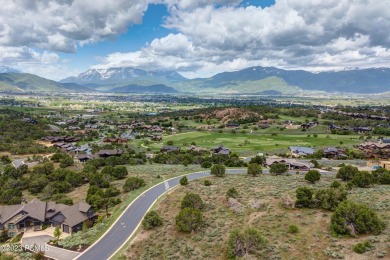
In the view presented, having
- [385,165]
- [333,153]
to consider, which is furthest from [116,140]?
[385,165]

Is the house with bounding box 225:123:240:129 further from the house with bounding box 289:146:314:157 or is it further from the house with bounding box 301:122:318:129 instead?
the house with bounding box 289:146:314:157

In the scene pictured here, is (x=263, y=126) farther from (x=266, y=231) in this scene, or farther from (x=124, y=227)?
(x=266, y=231)

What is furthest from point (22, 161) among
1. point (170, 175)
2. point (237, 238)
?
point (237, 238)

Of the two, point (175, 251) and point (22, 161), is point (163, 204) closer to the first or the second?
point (175, 251)

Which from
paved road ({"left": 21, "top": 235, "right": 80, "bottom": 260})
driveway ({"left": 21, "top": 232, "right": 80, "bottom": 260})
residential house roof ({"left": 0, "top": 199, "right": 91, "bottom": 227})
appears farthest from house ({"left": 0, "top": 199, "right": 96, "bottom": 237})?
paved road ({"left": 21, "top": 235, "right": 80, "bottom": 260})

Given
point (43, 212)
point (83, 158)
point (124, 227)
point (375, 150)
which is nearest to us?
point (124, 227)
